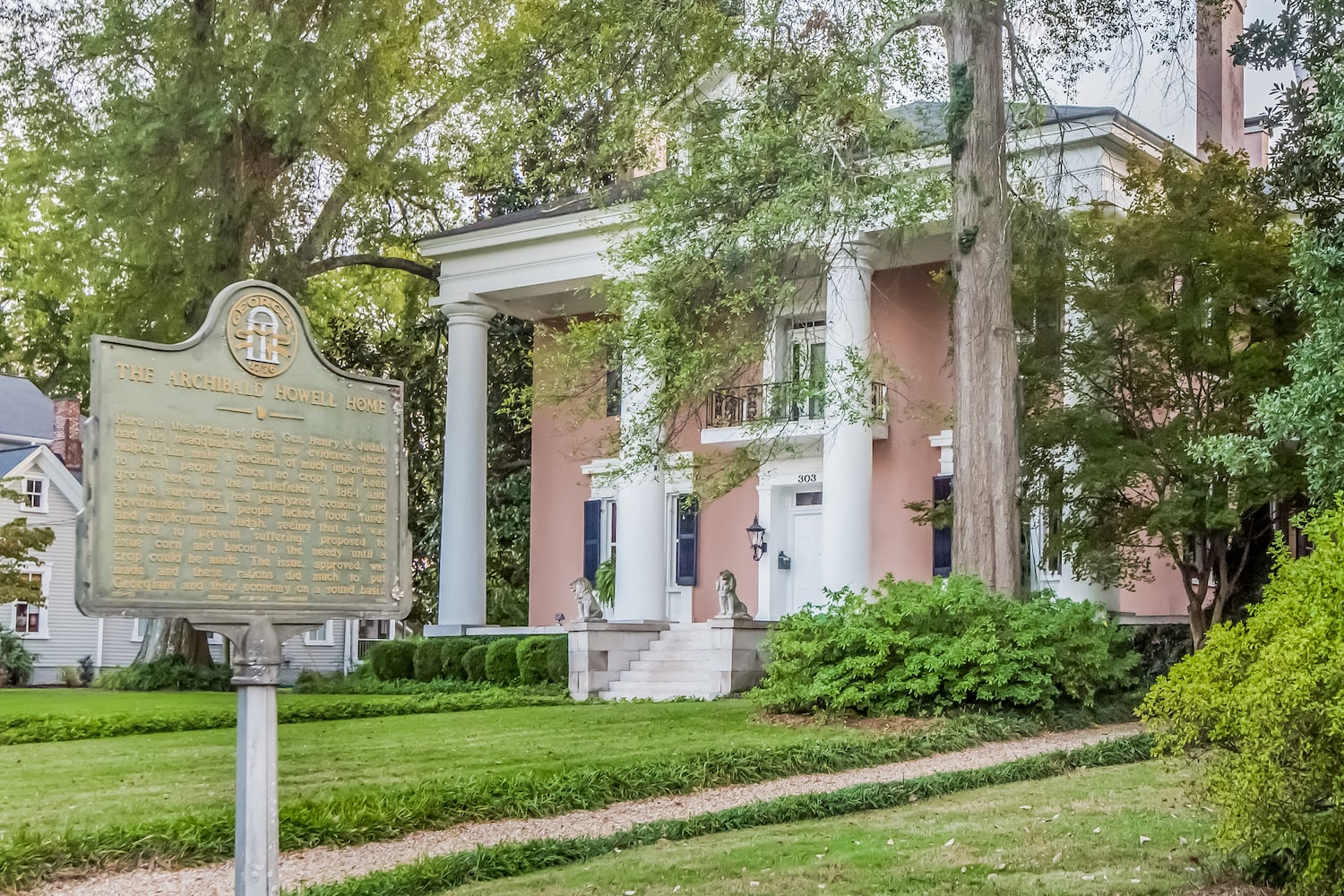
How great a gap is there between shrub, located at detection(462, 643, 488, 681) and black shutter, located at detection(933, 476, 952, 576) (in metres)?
7.42

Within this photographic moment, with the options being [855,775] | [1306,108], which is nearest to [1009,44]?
[1306,108]

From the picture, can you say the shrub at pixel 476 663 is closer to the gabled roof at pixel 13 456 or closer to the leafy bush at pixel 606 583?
the leafy bush at pixel 606 583

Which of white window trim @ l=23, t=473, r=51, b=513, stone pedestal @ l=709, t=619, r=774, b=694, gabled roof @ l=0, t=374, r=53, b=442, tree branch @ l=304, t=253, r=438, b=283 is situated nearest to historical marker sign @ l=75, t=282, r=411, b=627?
stone pedestal @ l=709, t=619, r=774, b=694

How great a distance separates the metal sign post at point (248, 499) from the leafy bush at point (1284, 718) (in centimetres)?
365

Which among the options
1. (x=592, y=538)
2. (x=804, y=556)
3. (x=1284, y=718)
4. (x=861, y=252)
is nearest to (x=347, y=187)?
(x=592, y=538)

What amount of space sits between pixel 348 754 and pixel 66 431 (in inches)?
1053

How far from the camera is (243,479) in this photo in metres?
5.98

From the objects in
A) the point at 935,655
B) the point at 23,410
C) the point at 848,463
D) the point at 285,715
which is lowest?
the point at 285,715

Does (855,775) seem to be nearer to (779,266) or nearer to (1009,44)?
(779,266)

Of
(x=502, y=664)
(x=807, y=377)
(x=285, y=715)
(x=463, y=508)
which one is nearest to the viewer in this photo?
(x=285, y=715)

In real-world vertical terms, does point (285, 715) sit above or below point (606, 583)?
below

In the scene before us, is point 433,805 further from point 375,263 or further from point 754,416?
point 375,263

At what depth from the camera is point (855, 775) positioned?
37.7ft

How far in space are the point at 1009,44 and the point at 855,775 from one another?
30.4 feet
